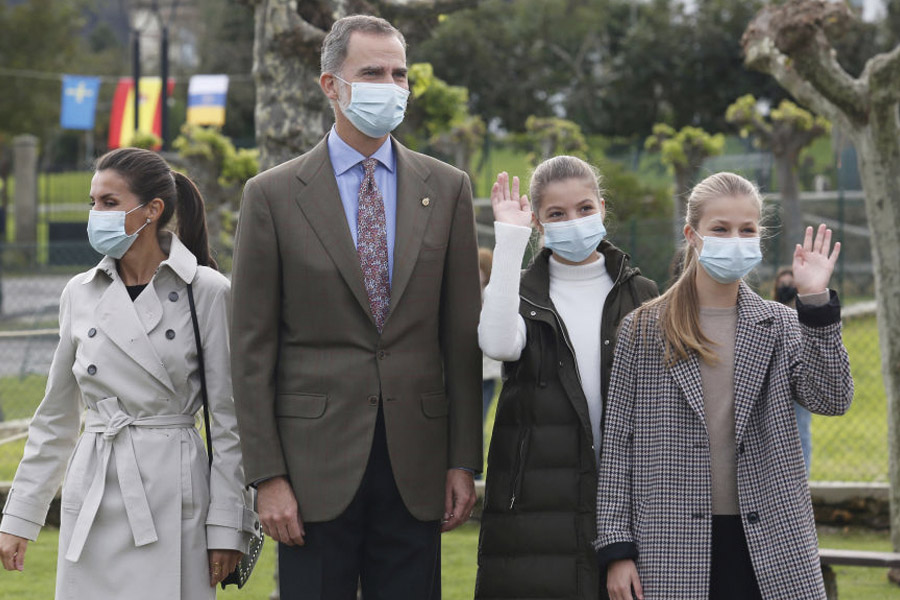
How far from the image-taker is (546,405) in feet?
12.3

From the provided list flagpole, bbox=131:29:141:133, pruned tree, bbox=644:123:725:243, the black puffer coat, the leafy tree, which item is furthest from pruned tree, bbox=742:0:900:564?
the leafy tree

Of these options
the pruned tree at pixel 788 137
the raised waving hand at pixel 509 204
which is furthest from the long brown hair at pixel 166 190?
the pruned tree at pixel 788 137

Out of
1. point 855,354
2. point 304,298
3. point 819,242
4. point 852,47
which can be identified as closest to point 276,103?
point 304,298

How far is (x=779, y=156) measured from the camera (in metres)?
21.2

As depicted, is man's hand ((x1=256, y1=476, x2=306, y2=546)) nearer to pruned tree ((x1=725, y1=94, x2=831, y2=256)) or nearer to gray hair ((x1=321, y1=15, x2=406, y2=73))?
gray hair ((x1=321, y1=15, x2=406, y2=73))

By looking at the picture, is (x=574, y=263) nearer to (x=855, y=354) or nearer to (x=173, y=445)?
(x=173, y=445)

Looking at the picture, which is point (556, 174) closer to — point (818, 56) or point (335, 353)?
point (335, 353)

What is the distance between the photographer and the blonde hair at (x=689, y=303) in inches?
142

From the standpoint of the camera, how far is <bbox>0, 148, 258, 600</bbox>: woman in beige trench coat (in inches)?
148

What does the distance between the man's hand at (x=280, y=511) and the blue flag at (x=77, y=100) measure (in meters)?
24.8

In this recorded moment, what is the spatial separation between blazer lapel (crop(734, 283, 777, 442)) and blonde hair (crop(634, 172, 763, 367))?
0.08 meters

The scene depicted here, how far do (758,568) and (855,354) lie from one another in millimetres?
9750

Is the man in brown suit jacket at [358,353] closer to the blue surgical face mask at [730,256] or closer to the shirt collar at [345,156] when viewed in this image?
the shirt collar at [345,156]

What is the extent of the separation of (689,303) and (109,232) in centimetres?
173
